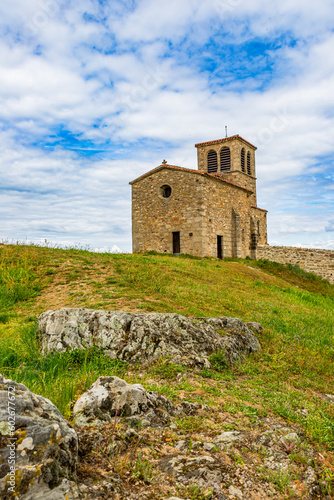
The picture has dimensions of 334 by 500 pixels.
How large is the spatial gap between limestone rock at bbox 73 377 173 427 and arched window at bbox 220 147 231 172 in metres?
32.2

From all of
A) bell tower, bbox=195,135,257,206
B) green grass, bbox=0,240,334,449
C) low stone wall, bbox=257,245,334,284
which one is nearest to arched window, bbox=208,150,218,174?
bell tower, bbox=195,135,257,206

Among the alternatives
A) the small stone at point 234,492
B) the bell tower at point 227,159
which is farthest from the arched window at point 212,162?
the small stone at point 234,492

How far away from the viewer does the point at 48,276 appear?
10.5m

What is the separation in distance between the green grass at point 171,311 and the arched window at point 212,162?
21386 mm

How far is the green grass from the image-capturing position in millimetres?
4113

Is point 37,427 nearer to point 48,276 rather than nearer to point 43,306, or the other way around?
point 43,306

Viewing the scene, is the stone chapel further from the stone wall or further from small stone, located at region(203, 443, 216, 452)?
small stone, located at region(203, 443, 216, 452)

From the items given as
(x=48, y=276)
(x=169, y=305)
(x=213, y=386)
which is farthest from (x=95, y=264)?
(x=213, y=386)

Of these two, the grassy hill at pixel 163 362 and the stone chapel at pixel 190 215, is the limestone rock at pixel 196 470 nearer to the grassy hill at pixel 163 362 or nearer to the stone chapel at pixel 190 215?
the grassy hill at pixel 163 362

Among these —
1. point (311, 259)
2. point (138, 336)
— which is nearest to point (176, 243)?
point (311, 259)

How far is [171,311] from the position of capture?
7504 mm

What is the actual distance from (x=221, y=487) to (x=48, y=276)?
9.07 metres

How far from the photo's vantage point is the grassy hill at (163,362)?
4020 millimetres

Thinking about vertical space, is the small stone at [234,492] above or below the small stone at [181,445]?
below
